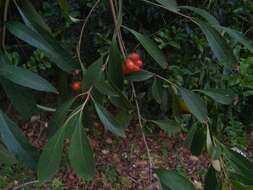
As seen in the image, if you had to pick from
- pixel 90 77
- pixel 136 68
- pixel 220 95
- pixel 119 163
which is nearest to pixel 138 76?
pixel 136 68

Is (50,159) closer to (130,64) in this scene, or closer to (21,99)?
(21,99)

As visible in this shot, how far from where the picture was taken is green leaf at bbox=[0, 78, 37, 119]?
0.92 meters

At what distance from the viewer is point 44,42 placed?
3.10 ft

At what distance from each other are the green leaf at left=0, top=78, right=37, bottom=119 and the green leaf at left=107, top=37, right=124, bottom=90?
17cm

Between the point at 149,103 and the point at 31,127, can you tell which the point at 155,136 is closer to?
the point at 149,103

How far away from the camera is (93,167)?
2.59 feet

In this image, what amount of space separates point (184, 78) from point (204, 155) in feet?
1.81

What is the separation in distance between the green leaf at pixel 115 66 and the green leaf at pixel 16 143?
0.21m

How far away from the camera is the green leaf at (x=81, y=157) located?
78 centimetres

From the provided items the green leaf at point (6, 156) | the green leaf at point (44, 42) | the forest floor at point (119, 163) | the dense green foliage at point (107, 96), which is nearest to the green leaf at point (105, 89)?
the dense green foliage at point (107, 96)

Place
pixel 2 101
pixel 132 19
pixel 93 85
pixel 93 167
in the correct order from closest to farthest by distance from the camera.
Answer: pixel 93 167
pixel 93 85
pixel 132 19
pixel 2 101

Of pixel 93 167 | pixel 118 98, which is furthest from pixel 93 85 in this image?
pixel 93 167

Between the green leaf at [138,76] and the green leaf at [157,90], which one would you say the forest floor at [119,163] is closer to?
the green leaf at [157,90]

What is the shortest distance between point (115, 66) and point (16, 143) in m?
0.24
